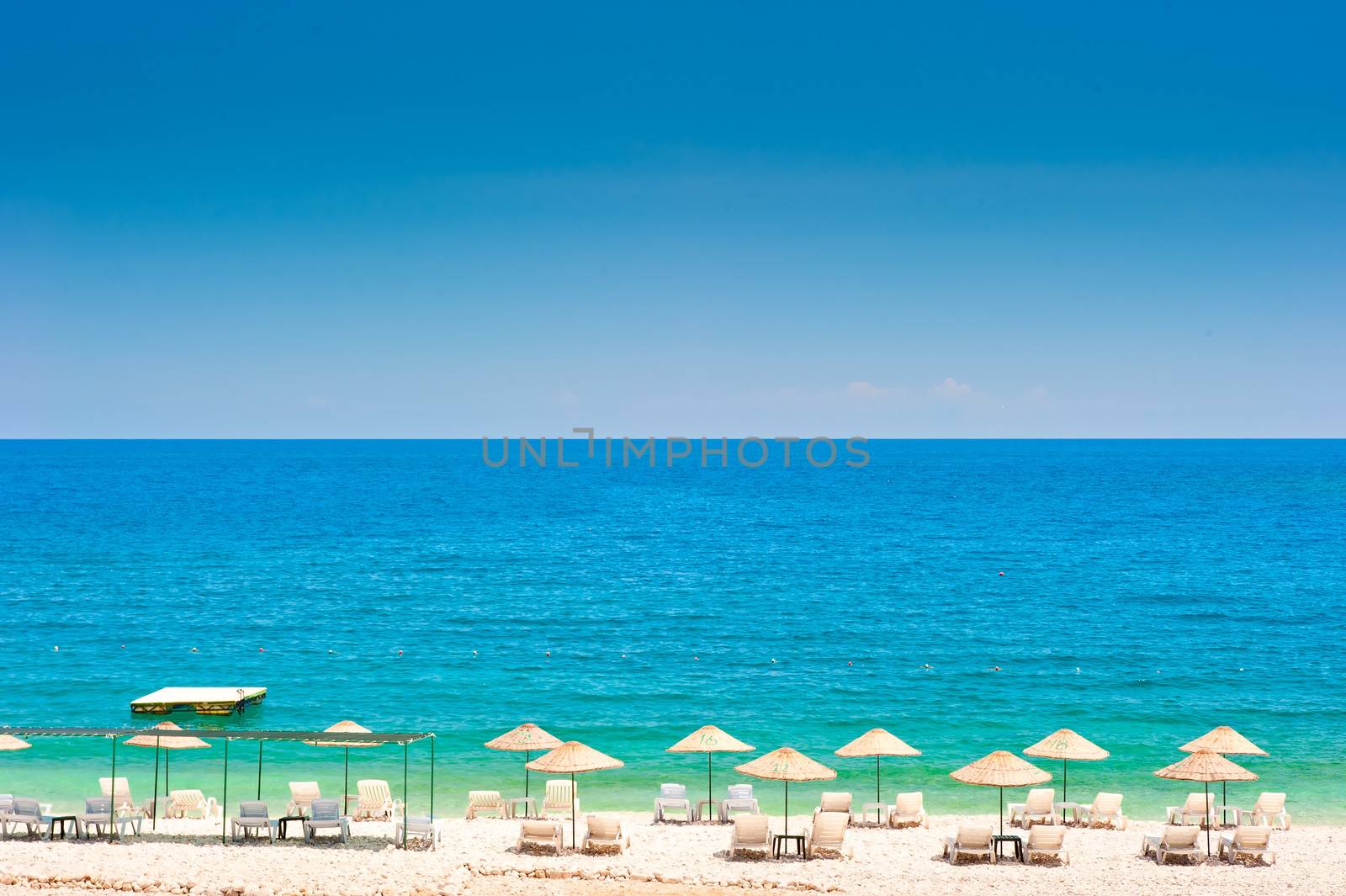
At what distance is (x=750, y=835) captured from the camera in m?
18.8

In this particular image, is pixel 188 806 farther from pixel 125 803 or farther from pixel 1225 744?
pixel 1225 744

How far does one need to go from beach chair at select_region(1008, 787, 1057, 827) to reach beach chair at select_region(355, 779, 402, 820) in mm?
11264

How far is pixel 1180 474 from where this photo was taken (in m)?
167

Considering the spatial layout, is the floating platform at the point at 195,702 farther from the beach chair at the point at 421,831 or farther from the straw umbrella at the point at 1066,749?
the straw umbrella at the point at 1066,749

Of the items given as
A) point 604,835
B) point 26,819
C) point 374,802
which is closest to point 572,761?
point 604,835

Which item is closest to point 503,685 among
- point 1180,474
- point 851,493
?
point 851,493

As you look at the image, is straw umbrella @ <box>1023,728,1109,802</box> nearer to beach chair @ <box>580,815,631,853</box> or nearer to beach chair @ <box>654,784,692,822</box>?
beach chair @ <box>654,784,692,822</box>

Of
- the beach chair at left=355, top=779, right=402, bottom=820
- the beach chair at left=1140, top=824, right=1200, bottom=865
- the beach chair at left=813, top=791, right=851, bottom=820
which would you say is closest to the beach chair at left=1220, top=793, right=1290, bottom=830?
the beach chair at left=1140, top=824, right=1200, bottom=865

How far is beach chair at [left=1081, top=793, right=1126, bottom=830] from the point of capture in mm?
21406

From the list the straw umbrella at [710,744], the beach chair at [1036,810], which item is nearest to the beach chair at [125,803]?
the straw umbrella at [710,744]

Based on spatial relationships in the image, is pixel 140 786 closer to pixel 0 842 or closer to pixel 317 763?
pixel 317 763

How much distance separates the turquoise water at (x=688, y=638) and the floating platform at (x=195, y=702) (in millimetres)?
420

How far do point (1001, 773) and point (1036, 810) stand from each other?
2093 millimetres

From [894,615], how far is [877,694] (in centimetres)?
1521
